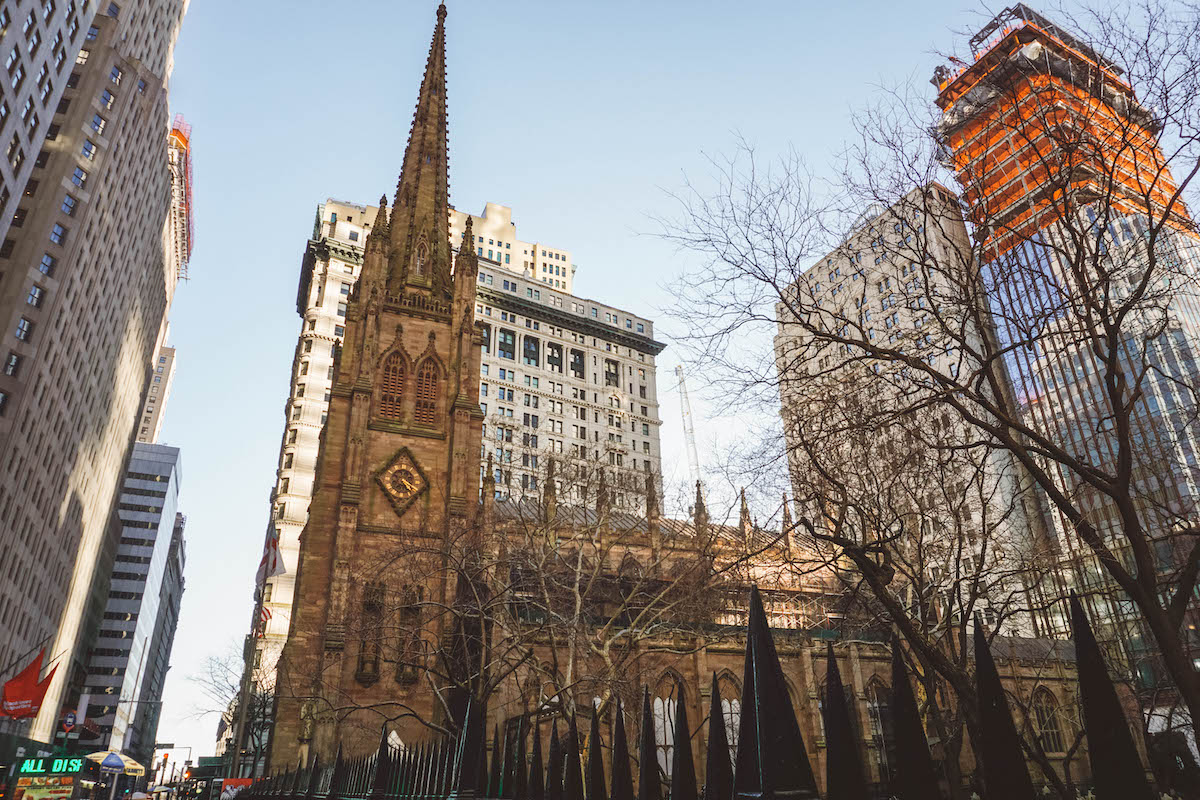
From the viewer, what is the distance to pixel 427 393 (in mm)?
44562

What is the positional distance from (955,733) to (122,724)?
140170 millimetres

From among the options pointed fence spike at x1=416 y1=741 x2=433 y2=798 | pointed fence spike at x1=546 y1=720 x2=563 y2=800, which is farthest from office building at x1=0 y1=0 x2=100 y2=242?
pointed fence spike at x1=546 y1=720 x2=563 y2=800

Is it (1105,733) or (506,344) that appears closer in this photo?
(1105,733)

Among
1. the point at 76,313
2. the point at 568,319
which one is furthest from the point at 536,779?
the point at 568,319

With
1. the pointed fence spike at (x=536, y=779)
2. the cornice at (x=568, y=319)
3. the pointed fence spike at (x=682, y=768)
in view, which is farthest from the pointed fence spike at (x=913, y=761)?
the cornice at (x=568, y=319)

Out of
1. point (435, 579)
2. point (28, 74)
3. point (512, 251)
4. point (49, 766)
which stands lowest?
point (49, 766)

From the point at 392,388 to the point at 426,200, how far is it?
1751 cm

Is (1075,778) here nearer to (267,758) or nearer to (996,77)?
(267,758)

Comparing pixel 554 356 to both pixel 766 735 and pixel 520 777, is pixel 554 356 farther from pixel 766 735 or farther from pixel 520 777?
pixel 766 735

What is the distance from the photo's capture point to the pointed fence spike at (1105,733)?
2.58 meters

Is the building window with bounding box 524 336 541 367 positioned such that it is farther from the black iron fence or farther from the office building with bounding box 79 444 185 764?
the black iron fence

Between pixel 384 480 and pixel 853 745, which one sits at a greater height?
pixel 384 480

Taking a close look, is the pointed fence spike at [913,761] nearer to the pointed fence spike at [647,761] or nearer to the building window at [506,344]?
the pointed fence spike at [647,761]

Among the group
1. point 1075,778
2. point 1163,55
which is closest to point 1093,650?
point 1163,55
